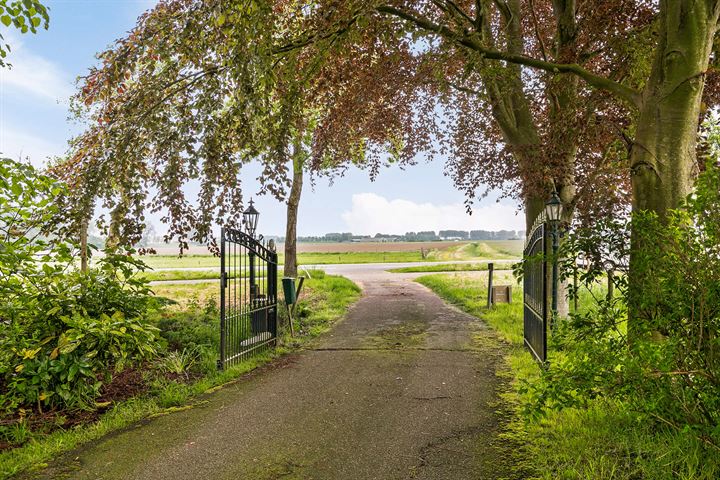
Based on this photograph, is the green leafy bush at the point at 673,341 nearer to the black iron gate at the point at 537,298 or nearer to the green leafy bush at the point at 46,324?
the black iron gate at the point at 537,298

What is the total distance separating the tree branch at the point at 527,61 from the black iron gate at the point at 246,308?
4134 millimetres

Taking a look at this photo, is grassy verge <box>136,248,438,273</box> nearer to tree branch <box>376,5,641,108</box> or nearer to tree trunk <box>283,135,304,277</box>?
tree trunk <box>283,135,304,277</box>

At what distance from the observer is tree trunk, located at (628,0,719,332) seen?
A: 4.63 meters

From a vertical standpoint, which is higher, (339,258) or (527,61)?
(527,61)

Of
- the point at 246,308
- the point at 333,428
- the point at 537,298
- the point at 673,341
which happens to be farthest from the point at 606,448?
the point at 246,308

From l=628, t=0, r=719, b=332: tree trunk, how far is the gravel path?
2988 mm

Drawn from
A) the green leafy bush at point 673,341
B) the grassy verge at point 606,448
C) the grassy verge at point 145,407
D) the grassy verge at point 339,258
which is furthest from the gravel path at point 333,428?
the grassy verge at point 339,258

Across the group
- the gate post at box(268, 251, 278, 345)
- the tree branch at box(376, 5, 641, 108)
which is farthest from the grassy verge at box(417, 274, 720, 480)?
the gate post at box(268, 251, 278, 345)

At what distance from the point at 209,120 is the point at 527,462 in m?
5.34

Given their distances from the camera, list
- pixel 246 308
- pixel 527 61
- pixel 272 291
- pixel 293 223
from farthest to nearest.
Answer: pixel 293 223, pixel 272 291, pixel 246 308, pixel 527 61

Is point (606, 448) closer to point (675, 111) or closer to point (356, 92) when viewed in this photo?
point (675, 111)

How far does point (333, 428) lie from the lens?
164 inches

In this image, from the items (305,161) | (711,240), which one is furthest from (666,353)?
(305,161)

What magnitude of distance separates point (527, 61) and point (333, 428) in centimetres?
549
